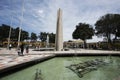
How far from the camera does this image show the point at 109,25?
42.4m

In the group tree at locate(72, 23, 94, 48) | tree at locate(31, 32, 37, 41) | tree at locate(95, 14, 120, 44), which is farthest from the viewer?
tree at locate(31, 32, 37, 41)

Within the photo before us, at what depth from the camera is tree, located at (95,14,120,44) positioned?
4097 centimetres

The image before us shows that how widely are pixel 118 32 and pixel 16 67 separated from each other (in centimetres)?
4021

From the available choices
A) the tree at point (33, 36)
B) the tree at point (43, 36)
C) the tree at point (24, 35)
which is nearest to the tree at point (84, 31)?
the tree at point (24, 35)

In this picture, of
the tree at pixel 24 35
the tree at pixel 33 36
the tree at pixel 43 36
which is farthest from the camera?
the tree at pixel 43 36

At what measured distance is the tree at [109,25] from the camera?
134 ft

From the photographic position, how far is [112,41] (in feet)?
149

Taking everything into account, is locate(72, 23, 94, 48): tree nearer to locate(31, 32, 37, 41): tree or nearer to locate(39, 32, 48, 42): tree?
locate(39, 32, 48, 42): tree

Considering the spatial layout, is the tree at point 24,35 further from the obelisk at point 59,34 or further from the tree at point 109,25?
the obelisk at point 59,34

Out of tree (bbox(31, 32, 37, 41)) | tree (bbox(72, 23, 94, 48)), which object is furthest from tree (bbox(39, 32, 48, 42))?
tree (bbox(72, 23, 94, 48))

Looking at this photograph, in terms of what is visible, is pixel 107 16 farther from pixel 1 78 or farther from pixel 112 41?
pixel 1 78

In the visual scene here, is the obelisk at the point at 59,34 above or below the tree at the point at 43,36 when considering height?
below

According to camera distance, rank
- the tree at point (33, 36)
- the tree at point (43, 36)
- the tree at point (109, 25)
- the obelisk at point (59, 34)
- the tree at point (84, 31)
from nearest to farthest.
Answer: the obelisk at point (59, 34) → the tree at point (109, 25) → the tree at point (84, 31) → the tree at point (33, 36) → the tree at point (43, 36)

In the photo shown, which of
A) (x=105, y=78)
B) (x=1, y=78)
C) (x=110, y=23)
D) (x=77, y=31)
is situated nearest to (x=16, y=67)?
(x=1, y=78)
